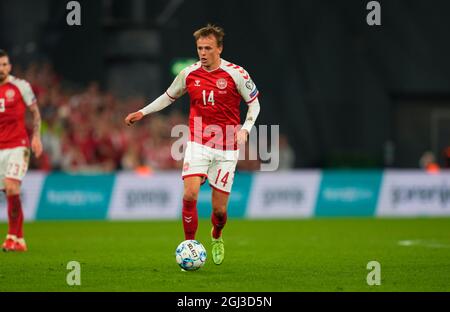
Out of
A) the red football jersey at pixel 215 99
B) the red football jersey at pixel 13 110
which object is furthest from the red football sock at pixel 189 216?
the red football jersey at pixel 13 110

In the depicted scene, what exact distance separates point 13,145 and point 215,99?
384 centimetres

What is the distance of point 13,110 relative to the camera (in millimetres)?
14641

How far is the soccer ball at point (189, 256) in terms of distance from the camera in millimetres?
11656

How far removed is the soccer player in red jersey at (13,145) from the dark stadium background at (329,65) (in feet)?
50.9

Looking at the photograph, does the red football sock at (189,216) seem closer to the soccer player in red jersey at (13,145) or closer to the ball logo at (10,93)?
the soccer player in red jersey at (13,145)

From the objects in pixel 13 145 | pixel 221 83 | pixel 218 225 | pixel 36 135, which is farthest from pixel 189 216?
pixel 13 145

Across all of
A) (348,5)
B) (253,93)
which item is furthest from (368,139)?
(253,93)

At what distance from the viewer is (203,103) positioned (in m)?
12.2

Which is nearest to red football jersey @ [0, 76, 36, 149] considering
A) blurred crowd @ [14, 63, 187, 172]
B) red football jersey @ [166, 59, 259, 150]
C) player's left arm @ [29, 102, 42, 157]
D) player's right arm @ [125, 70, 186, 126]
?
player's left arm @ [29, 102, 42, 157]

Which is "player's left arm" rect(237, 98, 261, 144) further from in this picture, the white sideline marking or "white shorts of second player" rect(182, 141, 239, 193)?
the white sideline marking

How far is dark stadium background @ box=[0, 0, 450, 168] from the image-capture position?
31.1m
